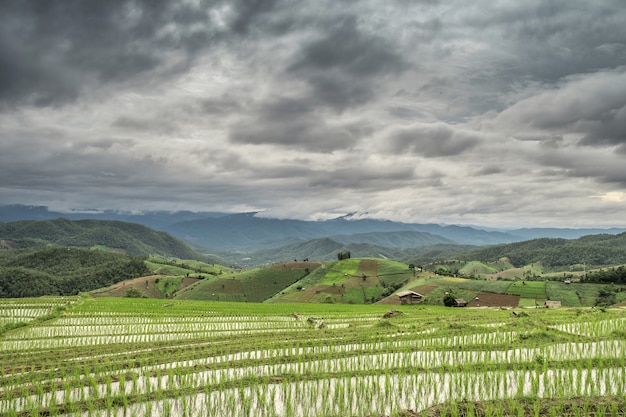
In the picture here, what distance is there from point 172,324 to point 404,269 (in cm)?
16587

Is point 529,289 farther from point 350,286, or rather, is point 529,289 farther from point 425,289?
point 350,286

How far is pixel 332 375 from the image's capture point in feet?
52.6

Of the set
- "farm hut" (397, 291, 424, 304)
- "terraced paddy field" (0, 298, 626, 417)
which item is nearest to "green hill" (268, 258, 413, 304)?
"farm hut" (397, 291, 424, 304)

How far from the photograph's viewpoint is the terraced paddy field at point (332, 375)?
41.9ft

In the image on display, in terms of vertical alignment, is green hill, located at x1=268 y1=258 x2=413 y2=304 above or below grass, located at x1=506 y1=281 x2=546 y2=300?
below

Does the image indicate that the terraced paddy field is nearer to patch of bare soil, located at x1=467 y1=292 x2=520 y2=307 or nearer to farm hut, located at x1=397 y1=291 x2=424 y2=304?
farm hut, located at x1=397 y1=291 x2=424 y2=304

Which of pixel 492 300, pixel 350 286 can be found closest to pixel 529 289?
pixel 492 300

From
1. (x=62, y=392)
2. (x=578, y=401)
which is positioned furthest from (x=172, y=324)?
(x=578, y=401)

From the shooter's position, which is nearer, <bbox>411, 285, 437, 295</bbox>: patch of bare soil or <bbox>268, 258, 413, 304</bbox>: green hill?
<bbox>411, 285, 437, 295</bbox>: patch of bare soil

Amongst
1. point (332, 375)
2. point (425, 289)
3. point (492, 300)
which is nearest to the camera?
Result: point (332, 375)

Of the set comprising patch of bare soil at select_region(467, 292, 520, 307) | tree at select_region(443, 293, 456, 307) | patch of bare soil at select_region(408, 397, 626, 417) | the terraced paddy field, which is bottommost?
patch of bare soil at select_region(467, 292, 520, 307)

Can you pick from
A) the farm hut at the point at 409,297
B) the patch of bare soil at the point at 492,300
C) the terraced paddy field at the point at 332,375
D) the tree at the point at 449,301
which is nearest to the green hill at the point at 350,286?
the patch of bare soil at the point at 492,300

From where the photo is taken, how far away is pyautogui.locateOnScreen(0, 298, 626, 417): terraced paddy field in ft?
41.9

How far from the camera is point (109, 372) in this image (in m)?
17.6
